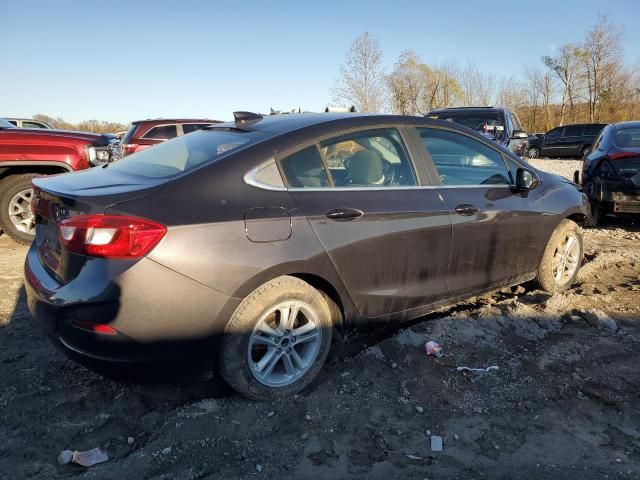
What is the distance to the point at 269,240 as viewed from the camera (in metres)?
2.59

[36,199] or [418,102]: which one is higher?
[418,102]

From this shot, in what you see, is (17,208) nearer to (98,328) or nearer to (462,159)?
(98,328)

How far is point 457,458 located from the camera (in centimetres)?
238

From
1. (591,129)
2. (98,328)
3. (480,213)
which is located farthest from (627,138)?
(591,129)

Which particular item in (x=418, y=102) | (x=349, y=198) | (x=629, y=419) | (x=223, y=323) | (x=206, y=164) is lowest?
(x=629, y=419)

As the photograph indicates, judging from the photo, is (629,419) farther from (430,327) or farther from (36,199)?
(36,199)

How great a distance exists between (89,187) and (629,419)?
3165 millimetres

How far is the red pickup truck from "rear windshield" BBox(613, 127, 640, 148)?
720cm

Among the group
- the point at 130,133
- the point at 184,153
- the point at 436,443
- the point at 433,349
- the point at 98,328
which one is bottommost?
the point at 436,443

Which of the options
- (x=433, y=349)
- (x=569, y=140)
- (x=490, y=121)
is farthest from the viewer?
(x=569, y=140)

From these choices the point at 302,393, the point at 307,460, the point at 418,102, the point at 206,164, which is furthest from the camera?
the point at 418,102

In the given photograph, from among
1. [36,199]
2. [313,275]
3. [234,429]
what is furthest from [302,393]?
[36,199]

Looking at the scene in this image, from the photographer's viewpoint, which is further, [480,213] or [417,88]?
[417,88]

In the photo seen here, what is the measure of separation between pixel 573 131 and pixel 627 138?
18.9 m
